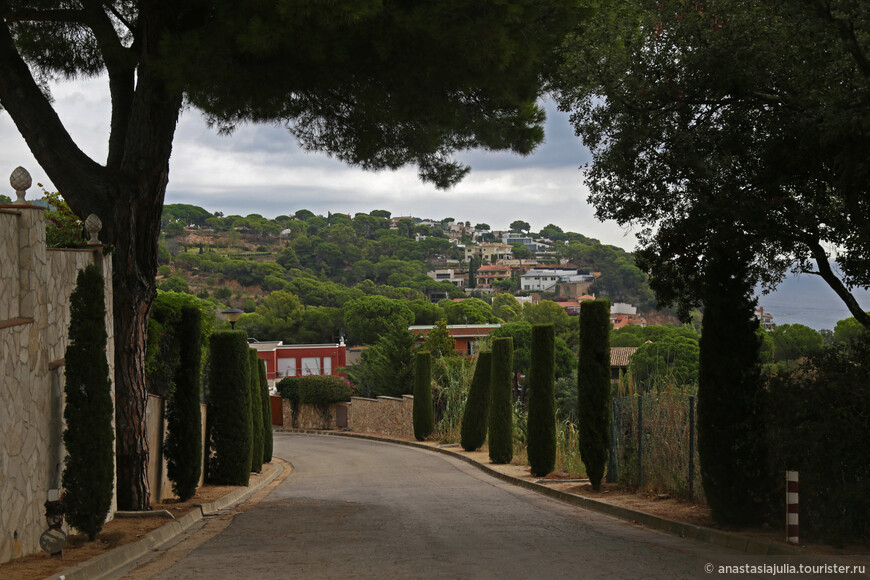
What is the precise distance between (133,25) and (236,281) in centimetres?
11753

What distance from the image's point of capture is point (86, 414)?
9016 mm

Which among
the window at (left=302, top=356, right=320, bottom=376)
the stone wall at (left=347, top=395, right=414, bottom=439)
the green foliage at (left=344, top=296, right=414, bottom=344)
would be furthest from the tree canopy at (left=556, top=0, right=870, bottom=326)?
the green foliage at (left=344, top=296, right=414, bottom=344)

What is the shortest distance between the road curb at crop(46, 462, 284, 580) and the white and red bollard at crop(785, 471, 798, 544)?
677 cm

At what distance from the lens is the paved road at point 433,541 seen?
25.6ft

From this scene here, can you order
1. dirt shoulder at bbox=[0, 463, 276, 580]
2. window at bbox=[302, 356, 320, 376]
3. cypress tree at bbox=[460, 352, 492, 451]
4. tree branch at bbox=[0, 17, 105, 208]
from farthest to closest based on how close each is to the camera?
window at bbox=[302, 356, 320, 376], cypress tree at bbox=[460, 352, 492, 451], tree branch at bbox=[0, 17, 105, 208], dirt shoulder at bbox=[0, 463, 276, 580]

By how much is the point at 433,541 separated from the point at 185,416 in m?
6.17

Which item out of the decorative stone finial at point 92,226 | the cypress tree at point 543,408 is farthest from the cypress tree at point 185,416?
the cypress tree at point 543,408

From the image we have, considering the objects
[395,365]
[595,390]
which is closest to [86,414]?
[595,390]

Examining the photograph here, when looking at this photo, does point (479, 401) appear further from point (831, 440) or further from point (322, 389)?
point (322, 389)

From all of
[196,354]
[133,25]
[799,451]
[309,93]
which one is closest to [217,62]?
[309,93]

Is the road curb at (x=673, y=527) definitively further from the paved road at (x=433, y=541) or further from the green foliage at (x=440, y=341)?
the green foliage at (x=440, y=341)

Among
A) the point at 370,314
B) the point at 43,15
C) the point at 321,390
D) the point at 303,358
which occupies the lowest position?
the point at 321,390

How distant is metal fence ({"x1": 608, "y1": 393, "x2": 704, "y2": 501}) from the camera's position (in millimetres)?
12922

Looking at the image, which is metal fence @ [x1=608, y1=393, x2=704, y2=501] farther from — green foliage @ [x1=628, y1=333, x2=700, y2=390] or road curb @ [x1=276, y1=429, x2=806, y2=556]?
green foliage @ [x1=628, y1=333, x2=700, y2=390]
